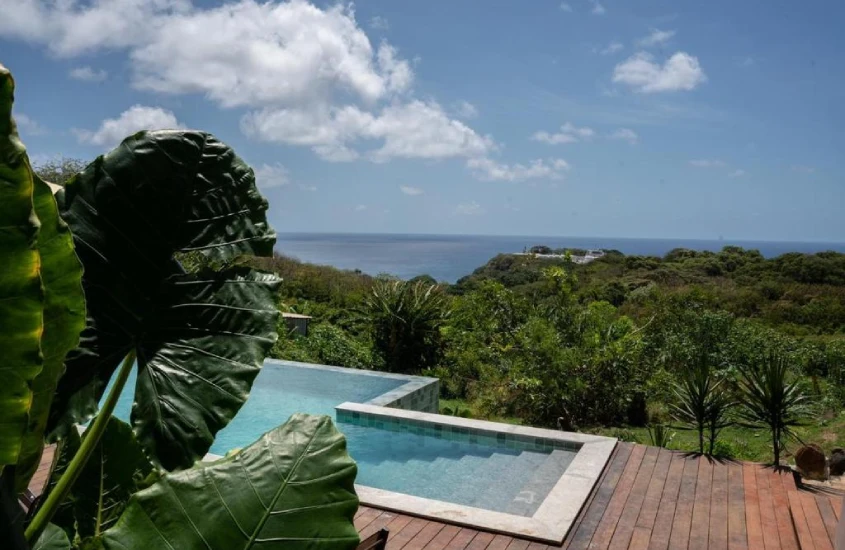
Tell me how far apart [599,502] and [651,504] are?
37 cm

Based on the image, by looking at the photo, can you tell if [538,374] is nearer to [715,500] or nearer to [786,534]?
[715,500]

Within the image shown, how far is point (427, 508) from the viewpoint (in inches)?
187

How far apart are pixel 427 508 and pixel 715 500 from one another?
7.01 ft

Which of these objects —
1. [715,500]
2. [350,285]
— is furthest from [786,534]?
[350,285]

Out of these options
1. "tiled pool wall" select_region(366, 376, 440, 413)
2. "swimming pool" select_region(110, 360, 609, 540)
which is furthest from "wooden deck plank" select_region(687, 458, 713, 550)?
"tiled pool wall" select_region(366, 376, 440, 413)

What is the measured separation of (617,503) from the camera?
16.0 ft

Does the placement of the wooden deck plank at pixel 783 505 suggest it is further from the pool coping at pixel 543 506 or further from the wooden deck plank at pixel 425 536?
the wooden deck plank at pixel 425 536

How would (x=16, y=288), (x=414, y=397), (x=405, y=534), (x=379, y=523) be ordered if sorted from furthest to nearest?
(x=414, y=397) < (x=379, y=523) < (x=405, y=534) < (x=16, y=288)

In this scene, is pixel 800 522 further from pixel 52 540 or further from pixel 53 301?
pixel 53 301

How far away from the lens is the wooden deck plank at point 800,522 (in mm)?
4088

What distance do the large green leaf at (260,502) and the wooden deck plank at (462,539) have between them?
12.4 ft

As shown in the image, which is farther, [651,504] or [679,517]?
[651,504]

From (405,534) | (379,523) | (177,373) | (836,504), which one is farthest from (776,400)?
(177,373)

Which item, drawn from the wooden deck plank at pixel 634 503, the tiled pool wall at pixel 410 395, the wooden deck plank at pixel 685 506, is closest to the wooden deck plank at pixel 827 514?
the wooden deck plank at pixel 685 506
